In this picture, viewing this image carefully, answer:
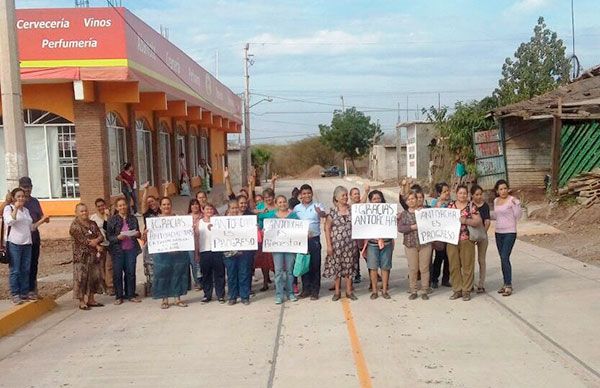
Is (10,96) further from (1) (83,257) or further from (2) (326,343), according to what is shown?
(2) (326,343)

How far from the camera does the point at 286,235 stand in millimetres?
8633

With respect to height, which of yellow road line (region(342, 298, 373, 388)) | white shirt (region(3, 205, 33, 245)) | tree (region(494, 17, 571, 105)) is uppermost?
tree (region(494, 17, 571, 105))

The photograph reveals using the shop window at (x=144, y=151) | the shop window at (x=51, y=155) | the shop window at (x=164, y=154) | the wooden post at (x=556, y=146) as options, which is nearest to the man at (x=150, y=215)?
the shop window at (x=51, y=155)

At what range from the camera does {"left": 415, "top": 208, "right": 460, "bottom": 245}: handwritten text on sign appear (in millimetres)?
8578

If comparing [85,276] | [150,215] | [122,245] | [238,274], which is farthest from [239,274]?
[85,276]

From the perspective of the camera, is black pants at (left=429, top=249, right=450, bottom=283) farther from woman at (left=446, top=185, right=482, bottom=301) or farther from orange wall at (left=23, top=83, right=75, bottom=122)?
orange wall at (left=23, top=83, right=75, bottom=122)

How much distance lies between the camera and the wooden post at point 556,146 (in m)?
17.1

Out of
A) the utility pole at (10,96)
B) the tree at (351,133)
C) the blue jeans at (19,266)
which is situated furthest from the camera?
the tree at (351,133)

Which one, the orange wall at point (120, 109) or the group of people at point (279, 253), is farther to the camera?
the orange wall at point (120, 109)

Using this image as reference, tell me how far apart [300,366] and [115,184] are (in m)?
13.7

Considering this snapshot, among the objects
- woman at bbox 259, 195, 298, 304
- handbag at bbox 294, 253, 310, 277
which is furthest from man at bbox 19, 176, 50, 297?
handbag at bbox 294, 253, 310, 277

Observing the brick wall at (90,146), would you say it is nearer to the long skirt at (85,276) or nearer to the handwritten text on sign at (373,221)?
the long skirt at (85,276)

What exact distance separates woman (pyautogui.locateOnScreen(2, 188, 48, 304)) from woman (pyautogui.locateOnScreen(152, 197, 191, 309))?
1696mm

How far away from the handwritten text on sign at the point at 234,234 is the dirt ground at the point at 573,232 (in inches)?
247
